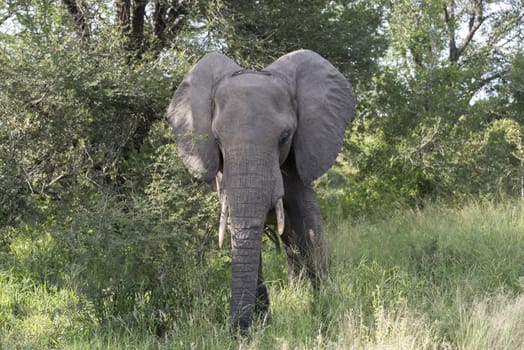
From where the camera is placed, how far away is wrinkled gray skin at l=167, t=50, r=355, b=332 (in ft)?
13.1

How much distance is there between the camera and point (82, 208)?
5.32 metres

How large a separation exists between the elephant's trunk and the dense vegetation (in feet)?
0.90

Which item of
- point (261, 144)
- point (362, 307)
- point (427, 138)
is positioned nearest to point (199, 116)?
point (261, 144)

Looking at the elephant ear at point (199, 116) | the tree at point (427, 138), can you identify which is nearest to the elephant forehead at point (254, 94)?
the elephant ear at point (199, 116)

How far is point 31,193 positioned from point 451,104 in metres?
7.23

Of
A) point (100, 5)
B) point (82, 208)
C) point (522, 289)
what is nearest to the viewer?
point (522, 289)

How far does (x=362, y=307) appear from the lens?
4.50 metres

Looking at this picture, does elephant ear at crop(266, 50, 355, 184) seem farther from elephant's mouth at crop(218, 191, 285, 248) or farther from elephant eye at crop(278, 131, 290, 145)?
elephant's mouth at crop(218, 191, 285, 248)

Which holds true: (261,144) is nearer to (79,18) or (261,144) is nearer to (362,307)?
(362,307)

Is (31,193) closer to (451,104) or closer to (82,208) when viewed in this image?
(82,208)

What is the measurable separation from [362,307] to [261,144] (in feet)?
5.08

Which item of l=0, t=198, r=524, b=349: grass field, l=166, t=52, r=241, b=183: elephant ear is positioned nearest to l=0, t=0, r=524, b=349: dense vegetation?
l=0, t=198, r=524, b=349: grass field

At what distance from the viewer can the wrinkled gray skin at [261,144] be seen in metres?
3.99

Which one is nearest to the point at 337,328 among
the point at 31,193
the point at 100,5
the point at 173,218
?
the point at 173,218
